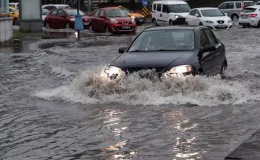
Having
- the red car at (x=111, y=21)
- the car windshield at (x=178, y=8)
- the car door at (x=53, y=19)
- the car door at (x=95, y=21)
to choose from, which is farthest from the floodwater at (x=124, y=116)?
the car windshield at (x=178, y=8)

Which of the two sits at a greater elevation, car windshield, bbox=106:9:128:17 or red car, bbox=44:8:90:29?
car windshield, bbox=106:9:128:17

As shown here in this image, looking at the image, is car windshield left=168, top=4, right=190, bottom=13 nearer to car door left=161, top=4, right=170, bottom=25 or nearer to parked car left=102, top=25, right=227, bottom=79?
car door left=161, top=4, right=170, bottom=25

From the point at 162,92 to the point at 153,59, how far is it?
73 cm

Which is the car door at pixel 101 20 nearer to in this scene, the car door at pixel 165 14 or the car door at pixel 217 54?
→ the car door at pixel 165 14

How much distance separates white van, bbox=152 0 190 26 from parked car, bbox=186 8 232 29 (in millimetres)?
1992

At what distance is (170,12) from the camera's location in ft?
132

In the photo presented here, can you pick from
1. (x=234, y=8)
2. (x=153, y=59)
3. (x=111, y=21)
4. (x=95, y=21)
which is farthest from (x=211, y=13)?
(x=153, y=59)

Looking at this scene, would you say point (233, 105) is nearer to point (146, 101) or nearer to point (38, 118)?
point (146, 101)

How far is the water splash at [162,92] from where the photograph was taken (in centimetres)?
1166

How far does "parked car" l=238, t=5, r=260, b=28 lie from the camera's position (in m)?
37.2

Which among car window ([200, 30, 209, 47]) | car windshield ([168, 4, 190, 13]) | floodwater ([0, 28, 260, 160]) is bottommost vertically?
car windshield ([168, 4, 190, 13])

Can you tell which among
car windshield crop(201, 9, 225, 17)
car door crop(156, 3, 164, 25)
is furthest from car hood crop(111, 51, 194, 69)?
car door crop(156, 3, 164, 25)

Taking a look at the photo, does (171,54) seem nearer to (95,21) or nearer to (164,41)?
(164,41)

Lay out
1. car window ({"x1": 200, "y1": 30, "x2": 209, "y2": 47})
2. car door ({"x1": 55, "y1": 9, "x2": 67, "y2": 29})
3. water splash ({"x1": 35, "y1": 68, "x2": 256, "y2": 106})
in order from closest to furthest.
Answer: water splash ({"x1": 35, "y1": 68, "x2": 256, "y2": 106}) < car window ({"x1": 200, "y1": 30, "x2": 209, "y2": 47}) < car door ({"x1": 55, "y1": 9, "x2": 67, "y2": 29})
